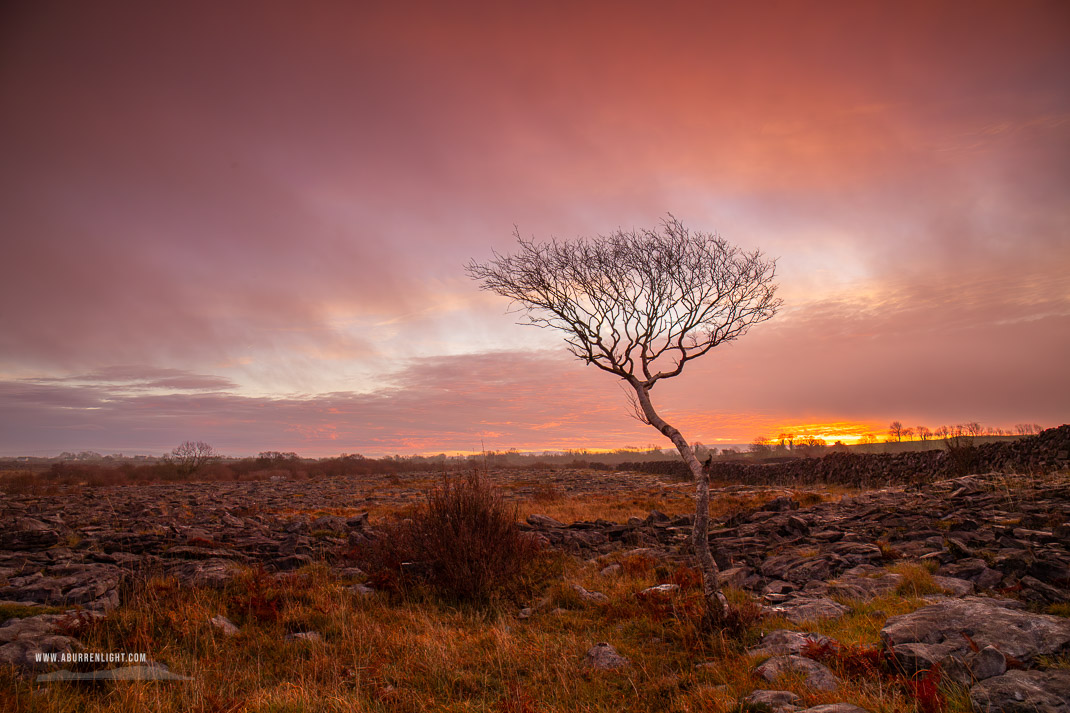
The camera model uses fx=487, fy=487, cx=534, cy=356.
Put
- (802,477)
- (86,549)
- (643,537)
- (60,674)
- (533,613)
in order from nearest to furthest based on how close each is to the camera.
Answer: (60,674) < (533,613) < (86,549) < (643,537) < (802,477)

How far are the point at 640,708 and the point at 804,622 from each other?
317 centimetres

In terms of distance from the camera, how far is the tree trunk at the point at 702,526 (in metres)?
7.11

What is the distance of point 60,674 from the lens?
5652 mm

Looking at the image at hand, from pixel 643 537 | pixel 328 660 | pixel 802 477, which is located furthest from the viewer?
pixel 802 477

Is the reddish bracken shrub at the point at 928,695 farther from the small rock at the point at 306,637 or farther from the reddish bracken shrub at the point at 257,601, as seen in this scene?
the reddish bracken shrub at the point at 257,601

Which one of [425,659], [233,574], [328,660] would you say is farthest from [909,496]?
[233,574]

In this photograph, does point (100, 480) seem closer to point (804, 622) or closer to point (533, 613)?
point (533, 613)

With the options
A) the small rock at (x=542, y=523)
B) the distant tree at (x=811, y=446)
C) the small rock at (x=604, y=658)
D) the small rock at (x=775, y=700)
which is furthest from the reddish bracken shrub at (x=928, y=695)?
the distant tree at (x=811, y=446)

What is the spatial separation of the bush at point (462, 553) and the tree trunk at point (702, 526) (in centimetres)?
382

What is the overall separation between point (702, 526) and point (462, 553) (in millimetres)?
4603

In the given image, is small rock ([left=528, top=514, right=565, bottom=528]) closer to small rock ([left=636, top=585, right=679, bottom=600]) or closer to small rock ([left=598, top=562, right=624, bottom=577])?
small rock ([left=598, top=562, right=624, bottom=577])

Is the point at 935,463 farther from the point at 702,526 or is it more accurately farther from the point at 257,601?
the point at 257,601

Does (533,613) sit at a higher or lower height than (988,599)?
lower

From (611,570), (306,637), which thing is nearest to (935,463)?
(611,570)
